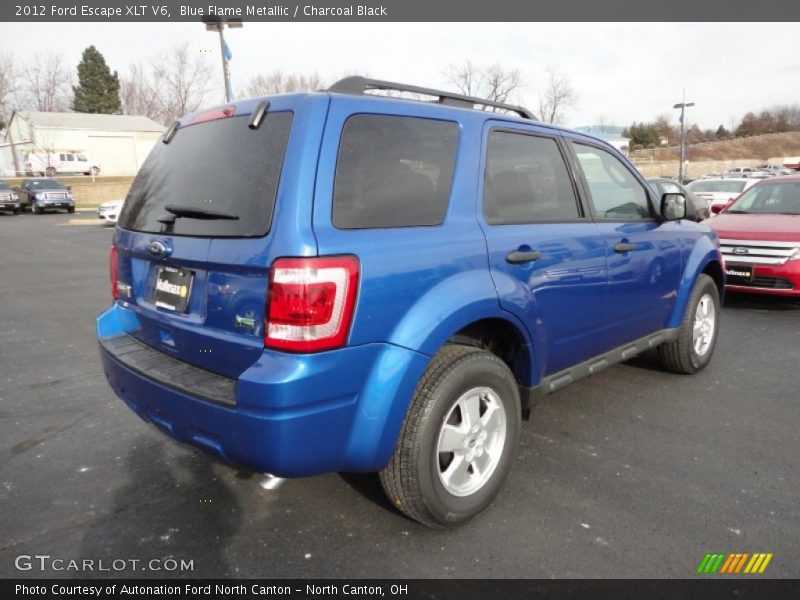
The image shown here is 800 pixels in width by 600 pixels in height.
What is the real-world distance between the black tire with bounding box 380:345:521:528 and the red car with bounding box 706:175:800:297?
5.41 metres

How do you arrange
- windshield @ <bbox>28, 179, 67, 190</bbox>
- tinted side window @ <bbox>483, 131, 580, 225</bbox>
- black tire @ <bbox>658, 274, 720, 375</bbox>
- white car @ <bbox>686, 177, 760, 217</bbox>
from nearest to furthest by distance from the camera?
tinted side window @ <bbox>483, 131, 580, 225</bbox>
black tire @ <bbox>658, 274, 720, 375</bbox>
white car @ <bbox>686, 177, 760, 217</bbox>
windshield @ <bbox>28, 179, 67, 190</bbox>

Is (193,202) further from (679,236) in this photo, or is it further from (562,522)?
(679,236)

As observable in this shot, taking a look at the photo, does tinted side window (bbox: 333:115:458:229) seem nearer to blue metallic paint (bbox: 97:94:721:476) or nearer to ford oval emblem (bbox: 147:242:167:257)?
blue metallic paint (bbox: 97:94:721:476)

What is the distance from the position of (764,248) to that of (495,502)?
5.62 metres

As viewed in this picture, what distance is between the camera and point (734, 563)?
2.36m

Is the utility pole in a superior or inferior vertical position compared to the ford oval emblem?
superior

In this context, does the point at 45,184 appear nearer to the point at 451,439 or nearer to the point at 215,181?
the point at 215,181

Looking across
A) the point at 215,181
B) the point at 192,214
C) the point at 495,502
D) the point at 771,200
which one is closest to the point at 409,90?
the point at 215,181

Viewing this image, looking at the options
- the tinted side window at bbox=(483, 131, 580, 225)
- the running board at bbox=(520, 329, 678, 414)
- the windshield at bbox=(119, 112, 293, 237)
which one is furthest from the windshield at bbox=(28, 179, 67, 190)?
the running board at bbox=(520, 329, 678, 414)

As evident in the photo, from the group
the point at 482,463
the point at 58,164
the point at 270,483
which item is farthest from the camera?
the point at 58,164

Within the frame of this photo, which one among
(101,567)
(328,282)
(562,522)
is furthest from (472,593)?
(101,567)

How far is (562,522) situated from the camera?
2648 millimetres

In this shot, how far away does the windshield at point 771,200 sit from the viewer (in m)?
7.53

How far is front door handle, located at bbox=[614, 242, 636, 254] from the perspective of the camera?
3.49 m
